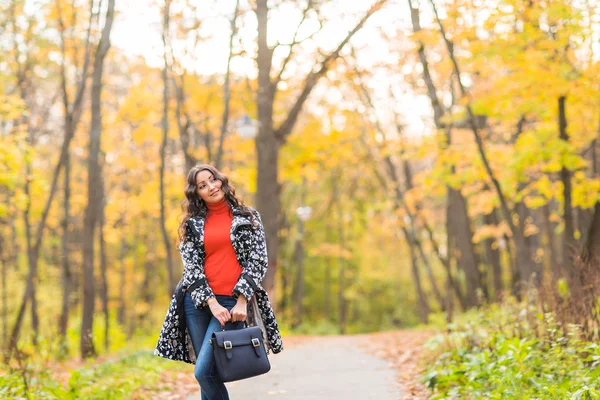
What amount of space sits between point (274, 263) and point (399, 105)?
7031 millimetres

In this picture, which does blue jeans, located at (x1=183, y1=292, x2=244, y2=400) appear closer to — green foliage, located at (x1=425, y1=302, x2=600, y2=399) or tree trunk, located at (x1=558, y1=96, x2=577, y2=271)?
green foliage, located at (x1=425, y1=302, x2=600, y2=399)

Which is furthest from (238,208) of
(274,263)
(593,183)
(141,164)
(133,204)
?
(133,204)

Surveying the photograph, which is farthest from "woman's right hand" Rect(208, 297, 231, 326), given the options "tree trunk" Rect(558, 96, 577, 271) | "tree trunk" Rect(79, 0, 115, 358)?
"tree trunk" Rect(558, 96, 577, 271)

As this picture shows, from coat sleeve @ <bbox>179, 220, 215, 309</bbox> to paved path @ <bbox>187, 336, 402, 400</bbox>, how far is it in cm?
252

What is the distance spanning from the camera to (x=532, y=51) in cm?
1084

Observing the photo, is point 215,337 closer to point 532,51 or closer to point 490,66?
point 532,51

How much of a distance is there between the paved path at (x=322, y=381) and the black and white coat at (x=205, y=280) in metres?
2.12

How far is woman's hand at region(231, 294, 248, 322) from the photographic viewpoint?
421 cm

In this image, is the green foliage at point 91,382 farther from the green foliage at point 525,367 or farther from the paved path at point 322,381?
the green foliage at point 525,367

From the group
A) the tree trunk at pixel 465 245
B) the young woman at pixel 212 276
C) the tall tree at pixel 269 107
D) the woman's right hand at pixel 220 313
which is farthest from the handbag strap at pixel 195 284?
the tree trunk at pixel 465 245

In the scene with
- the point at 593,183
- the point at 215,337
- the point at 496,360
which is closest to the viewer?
the point at 215,337

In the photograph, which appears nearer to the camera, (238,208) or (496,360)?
(238,208)

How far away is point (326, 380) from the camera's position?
7.49 metres

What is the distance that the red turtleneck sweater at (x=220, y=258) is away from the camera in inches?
171
